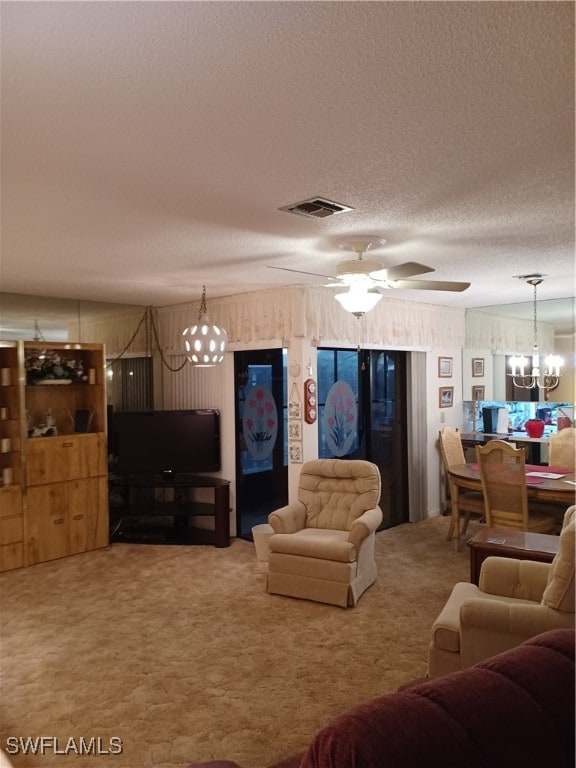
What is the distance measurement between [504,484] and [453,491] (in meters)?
0.80

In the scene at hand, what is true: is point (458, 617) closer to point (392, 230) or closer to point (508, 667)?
point (508, 667)

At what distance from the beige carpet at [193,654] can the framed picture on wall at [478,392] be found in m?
2.75

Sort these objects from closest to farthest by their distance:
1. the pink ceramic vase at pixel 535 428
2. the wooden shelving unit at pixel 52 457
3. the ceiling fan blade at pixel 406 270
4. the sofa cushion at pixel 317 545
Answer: the ceiling fan blade at pixel 406 270, the sofa cushion at pixel 317 545, the wooden shelving unit at pixel 52 457, the pink ceramic vase at pixel 535 428

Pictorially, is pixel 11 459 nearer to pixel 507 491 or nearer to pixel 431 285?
pixel 431 285

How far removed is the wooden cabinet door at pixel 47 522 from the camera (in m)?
5.05

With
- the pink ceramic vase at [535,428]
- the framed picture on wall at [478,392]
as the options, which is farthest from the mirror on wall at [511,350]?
the pink ceramic vase at [535,428]

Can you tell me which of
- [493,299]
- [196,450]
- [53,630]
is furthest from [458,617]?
[493,299]

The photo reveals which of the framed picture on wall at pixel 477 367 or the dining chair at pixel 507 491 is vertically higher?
the framed picture on wall at pixel 477 367

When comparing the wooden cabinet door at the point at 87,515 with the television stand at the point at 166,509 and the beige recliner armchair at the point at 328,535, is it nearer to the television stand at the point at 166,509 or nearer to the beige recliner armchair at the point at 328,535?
the television stand at the point at 166,509

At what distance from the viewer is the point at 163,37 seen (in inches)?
52.9

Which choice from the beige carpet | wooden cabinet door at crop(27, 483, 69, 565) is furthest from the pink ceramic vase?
wooden cabinet door at crop(27, 483, 69, 565)

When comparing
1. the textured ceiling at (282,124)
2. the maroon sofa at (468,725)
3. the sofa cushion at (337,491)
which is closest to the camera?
the maroon sofa at (468,725)

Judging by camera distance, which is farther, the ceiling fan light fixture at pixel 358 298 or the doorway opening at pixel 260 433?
the doorway opening at pixel 260 433

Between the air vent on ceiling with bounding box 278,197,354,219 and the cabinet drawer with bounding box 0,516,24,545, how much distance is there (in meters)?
3.90
